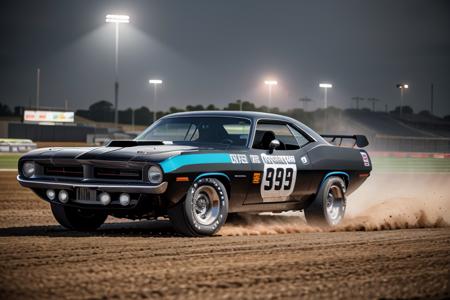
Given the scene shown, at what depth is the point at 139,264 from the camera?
6098 millimetres

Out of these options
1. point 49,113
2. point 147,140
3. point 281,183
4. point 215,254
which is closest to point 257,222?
point 281,183

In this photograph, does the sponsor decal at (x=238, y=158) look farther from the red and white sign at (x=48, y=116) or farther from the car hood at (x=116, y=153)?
the red and white sign at (x=48, y=116)

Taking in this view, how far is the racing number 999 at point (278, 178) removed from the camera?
927 centimetres

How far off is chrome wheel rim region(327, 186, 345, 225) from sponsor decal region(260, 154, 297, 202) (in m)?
0.99

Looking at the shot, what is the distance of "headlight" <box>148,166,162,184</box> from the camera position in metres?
8.00

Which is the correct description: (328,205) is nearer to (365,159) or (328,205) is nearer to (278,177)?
(365,159)

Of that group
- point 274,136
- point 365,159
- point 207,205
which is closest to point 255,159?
point 274,136

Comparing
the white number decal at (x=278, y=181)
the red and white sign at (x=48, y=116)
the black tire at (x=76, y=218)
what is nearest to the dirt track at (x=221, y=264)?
the black tire at (x=76, y=218)

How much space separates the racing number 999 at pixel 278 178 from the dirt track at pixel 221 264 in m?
0.55

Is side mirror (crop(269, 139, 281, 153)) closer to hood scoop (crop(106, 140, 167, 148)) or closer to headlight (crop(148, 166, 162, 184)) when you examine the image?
hood scoop (crop(106, 140, 167, 148))

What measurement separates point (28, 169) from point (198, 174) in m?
2.02

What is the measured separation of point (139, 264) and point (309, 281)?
4.44 feet

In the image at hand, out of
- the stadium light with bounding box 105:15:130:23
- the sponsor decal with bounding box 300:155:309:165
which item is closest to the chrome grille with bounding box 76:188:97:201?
the sponsor decal with bounding box 300:155:309:165

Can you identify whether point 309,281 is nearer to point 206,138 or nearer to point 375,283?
point 375,283
